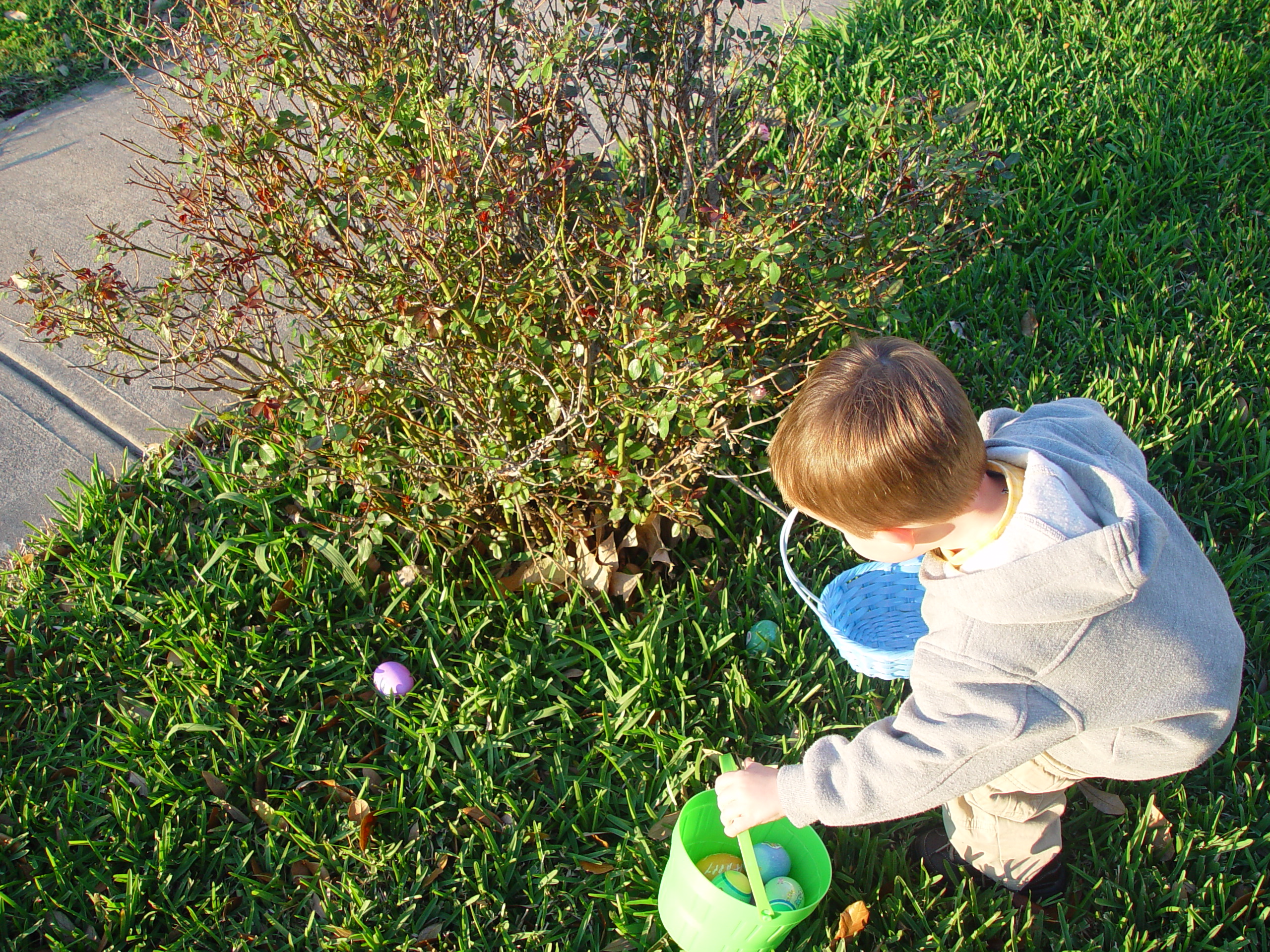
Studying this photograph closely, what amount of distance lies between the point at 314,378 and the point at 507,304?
18.6 inches

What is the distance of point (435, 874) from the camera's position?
6.88 ft

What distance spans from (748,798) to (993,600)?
0.57m

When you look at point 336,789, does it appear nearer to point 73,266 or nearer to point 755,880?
point 755,880

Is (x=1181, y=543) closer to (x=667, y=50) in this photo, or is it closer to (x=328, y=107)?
(x=667, y=50)

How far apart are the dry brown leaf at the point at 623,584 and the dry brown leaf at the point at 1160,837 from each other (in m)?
1.30

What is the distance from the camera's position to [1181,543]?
1744 mm

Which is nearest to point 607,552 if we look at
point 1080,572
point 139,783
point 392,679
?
point 392,679

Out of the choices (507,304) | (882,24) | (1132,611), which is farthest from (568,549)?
(882,24)

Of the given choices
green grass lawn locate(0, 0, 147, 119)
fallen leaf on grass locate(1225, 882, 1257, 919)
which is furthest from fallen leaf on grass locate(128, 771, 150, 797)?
green grass lawn locate(0, 0, 147, 119)

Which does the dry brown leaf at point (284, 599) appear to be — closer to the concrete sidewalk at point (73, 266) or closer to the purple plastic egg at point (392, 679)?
the purple plastic egg at point (392, 679)

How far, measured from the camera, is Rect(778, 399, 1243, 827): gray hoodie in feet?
4.80

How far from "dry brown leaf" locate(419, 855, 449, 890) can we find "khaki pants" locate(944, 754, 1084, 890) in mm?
1107

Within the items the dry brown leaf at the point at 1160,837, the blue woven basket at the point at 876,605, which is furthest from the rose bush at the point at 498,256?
the dry brown leaf at the point at 1160,837

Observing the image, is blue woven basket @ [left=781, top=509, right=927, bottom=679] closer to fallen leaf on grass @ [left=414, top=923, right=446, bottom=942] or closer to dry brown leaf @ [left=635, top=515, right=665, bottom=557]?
dry brown leaf @ [left=635, top=515, right=665, bottom=557]
